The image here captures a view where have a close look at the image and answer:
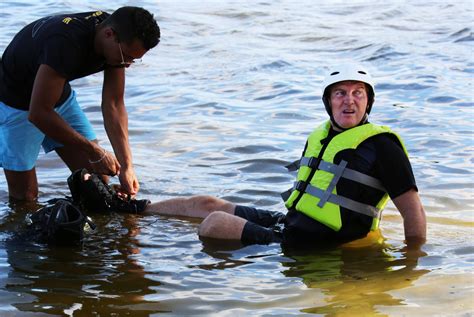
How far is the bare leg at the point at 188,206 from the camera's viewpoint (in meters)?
6.88

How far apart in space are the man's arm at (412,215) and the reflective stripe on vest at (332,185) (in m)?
0.20

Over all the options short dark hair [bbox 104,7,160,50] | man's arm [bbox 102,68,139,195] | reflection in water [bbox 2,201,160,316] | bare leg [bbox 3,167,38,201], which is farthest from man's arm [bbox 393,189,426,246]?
bare leg [bbox 3,167,38,201]

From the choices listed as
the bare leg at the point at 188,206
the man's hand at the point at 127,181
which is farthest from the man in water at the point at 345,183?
the man's hand at the point at 127,181

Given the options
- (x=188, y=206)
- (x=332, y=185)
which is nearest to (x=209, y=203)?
(x=188, y=206)

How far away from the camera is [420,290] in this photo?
16.6 feet

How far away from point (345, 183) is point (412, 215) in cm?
48

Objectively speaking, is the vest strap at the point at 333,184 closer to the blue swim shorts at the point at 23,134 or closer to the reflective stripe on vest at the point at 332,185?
the reflective stripe on vest at the point at 332,185

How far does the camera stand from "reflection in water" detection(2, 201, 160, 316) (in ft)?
15.9

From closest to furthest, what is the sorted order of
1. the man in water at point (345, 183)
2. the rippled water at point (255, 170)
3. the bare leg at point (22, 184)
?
the rippled water at point (255, 170) → the man in water at point (345, 183) → the bare leg at point (22, 184)

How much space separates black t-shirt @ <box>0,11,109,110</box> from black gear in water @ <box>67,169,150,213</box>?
0.65 metres

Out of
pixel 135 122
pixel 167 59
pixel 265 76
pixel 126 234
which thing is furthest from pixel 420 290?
pixel 167 59

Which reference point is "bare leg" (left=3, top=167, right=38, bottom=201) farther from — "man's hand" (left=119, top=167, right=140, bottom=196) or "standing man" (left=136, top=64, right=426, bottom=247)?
"standing man" (left=136, top=64, right=426, bottom=247)

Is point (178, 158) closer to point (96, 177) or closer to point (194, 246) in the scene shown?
point (96, 177)

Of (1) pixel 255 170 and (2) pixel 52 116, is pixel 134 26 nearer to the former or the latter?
(2) pixel 52 116
